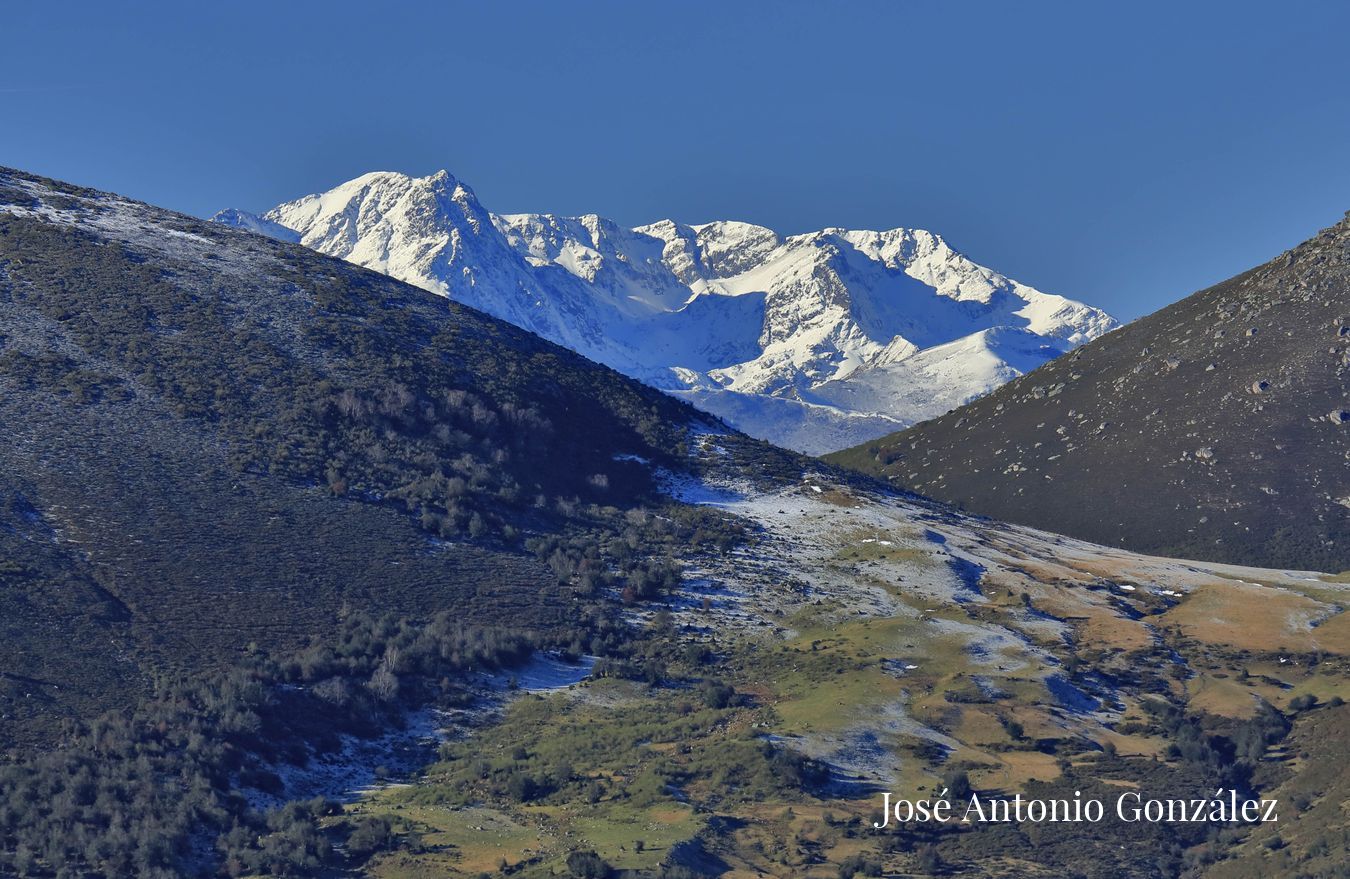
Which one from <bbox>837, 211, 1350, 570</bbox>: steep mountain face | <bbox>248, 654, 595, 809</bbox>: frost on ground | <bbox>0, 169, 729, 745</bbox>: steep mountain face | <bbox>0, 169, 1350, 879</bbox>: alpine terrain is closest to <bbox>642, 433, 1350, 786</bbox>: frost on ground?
<bbox>0, 169, 1350, 879</bbox>: alpine terrain

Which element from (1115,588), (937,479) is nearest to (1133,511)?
(937,479)

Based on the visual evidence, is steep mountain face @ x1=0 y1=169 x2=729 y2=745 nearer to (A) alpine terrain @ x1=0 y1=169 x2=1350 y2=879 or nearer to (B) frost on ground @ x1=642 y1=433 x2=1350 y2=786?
(A) alpine terrain @ x1=0 y1=169 x2=1350 y2=879

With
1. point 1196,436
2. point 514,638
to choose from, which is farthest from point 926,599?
point 1196,436

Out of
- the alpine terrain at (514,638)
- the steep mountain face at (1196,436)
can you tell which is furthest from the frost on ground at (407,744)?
the steep mountain face at (1196,436)

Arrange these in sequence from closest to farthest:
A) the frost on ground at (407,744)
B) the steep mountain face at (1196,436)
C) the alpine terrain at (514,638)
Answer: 1. the alpine terrain at (514,638)
2. the frost on ground at (407,744)
3. the steep mountain face at (1196,436)

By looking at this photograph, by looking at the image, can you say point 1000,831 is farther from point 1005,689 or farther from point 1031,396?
point 1031,396

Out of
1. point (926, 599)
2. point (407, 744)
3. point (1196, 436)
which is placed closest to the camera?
point (407, 744)

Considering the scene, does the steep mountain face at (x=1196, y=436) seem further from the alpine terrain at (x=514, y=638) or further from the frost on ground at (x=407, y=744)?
the frost on ground at (x=407, y=744)

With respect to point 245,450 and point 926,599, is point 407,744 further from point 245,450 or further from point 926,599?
point 926,599

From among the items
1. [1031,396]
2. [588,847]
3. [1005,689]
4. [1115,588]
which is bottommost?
[588,847]
